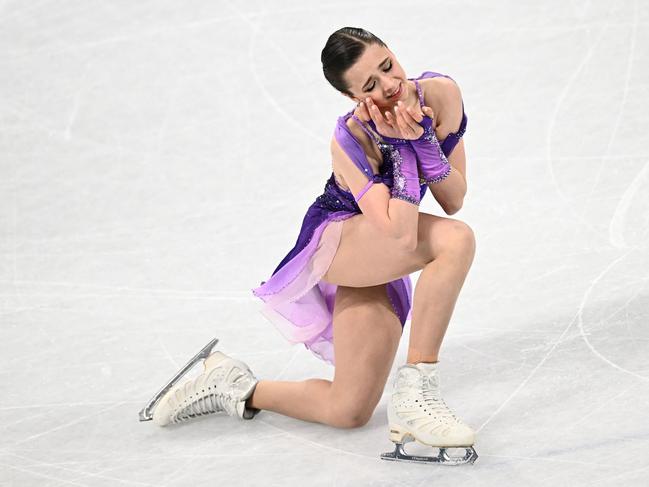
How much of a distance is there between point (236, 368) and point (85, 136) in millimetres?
2392

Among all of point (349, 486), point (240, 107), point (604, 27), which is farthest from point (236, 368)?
point (604, 27)

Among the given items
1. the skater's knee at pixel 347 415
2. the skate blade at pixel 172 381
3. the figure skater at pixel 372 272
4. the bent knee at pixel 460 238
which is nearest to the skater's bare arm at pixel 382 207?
the figure skater at pixel 372 272

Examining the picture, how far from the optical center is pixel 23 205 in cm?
530

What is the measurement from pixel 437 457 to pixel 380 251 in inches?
24.4

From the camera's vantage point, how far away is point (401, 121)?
3137 millimetres

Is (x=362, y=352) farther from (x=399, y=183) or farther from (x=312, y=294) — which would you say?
(x=399, y=183)

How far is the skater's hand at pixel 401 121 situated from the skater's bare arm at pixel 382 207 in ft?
0.48

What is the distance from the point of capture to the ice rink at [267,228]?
333 cm

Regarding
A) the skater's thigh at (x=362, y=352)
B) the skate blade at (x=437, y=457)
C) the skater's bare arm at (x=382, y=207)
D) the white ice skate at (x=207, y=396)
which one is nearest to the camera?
the skate blade at (x=437, y=457)

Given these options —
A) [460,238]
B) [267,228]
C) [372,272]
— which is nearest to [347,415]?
[372,272]

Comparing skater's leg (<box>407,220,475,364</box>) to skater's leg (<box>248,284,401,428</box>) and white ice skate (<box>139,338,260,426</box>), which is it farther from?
white ice skate (<box>139,338,260,426</box>)

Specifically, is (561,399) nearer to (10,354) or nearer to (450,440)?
(450,440)

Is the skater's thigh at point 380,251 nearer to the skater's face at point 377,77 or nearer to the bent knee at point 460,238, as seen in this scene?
the bent knee at point 460,238

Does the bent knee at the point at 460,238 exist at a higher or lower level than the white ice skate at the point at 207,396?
higher
